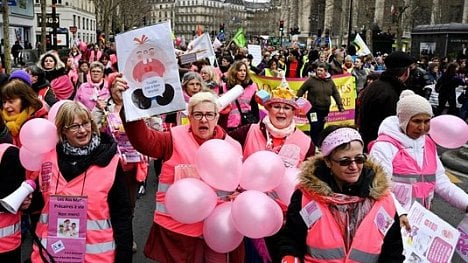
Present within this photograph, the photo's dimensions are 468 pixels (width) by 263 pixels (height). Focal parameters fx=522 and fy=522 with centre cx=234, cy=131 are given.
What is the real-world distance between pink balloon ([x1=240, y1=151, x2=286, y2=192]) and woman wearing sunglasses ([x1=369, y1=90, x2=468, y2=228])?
33.3 inches

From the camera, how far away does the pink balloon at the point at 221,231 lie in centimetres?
334

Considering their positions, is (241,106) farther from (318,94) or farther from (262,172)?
(262,172)

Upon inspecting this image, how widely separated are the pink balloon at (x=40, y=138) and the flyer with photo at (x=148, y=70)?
49 cm

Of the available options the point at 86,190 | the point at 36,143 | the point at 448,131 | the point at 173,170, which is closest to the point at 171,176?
the point at 173,170

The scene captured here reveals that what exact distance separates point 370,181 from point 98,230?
5.36 ft

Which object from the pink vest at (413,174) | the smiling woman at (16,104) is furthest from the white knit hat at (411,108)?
the smiling woman at (16,104)

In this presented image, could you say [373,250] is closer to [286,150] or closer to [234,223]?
[234,223]

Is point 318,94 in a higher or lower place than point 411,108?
lower

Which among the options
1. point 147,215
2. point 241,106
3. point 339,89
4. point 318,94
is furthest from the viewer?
point 339,89

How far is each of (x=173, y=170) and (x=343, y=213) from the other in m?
1.33

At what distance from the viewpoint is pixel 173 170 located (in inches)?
145

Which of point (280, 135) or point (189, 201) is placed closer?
point (189, 201)

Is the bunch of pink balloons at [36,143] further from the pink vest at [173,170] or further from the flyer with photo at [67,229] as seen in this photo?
the pink vest at [173,170]

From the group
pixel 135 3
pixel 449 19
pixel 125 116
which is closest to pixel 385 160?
pixel 125 116
